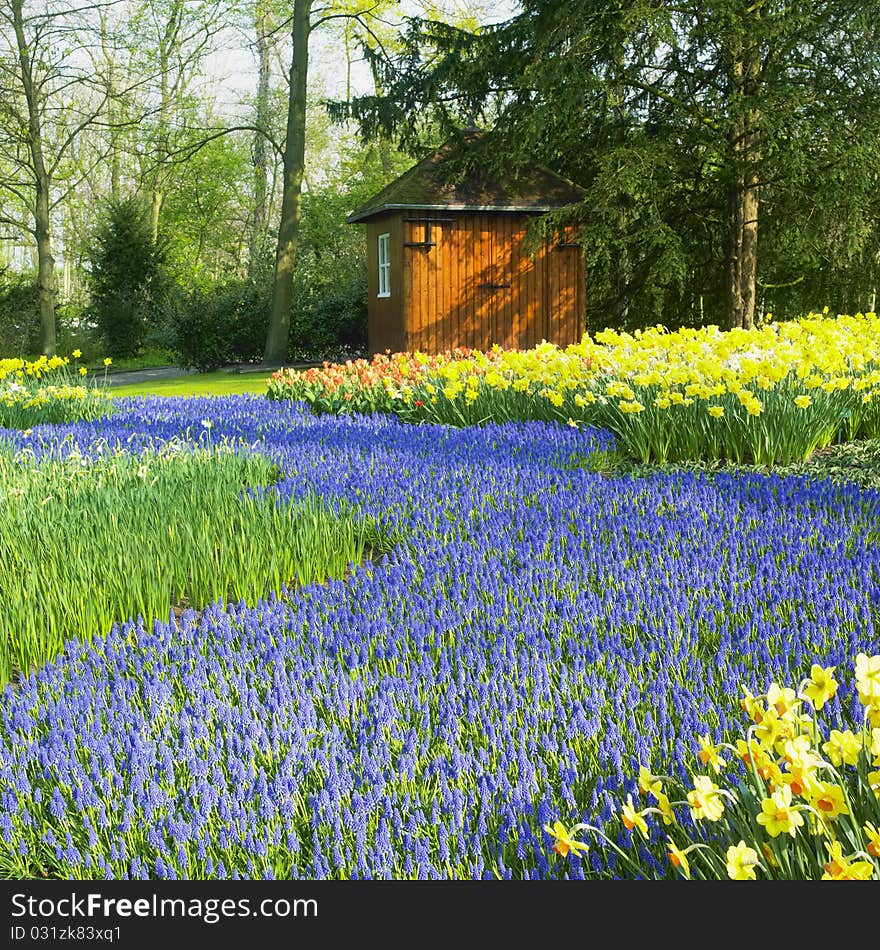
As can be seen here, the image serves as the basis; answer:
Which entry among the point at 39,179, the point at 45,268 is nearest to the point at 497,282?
the point at 39,179

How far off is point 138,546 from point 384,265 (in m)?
17.3

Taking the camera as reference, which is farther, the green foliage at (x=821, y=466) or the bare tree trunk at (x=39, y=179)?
the bare tree trunk at (x=39, y=179)

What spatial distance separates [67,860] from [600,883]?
1291 millimetres

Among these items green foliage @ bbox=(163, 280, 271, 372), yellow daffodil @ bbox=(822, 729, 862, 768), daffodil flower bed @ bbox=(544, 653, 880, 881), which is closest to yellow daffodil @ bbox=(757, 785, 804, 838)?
daffodil flower bed @ bbox=(544, 653, 880, 881)

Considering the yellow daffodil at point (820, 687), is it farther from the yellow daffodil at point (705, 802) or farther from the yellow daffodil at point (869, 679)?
the yellow daffodil at point (705, 802)

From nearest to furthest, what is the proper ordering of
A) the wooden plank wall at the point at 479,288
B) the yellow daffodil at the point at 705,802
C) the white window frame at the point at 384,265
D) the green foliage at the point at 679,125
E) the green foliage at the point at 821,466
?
1. the yellow daffodil at the point at 705,802
2. the green foliage at the point at 821,466
3. the green foliage at the point at 679,125
4. the wooden plank wall at the point at 479,288
5. the white window frame at the point at 384,265

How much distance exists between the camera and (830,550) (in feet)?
13.8

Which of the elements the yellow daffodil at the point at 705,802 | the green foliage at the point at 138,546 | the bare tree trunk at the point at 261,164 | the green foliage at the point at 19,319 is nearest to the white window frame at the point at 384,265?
the bare tree trunk at the point at 261,164

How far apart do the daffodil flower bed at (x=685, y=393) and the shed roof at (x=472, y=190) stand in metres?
9.38

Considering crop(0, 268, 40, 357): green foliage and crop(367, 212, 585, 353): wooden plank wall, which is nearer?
crop(367, 212, 585, 353): wooden plank wall

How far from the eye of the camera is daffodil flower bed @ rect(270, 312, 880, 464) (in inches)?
272

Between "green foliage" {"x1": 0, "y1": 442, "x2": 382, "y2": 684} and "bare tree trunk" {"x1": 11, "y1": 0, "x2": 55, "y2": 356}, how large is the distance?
20.8m

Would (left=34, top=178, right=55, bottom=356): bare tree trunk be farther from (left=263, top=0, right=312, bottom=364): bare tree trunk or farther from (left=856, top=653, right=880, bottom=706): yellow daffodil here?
(left=856, top=653, right=880, bottom=706): yellow daffodil

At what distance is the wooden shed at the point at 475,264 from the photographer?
63.0 feet
